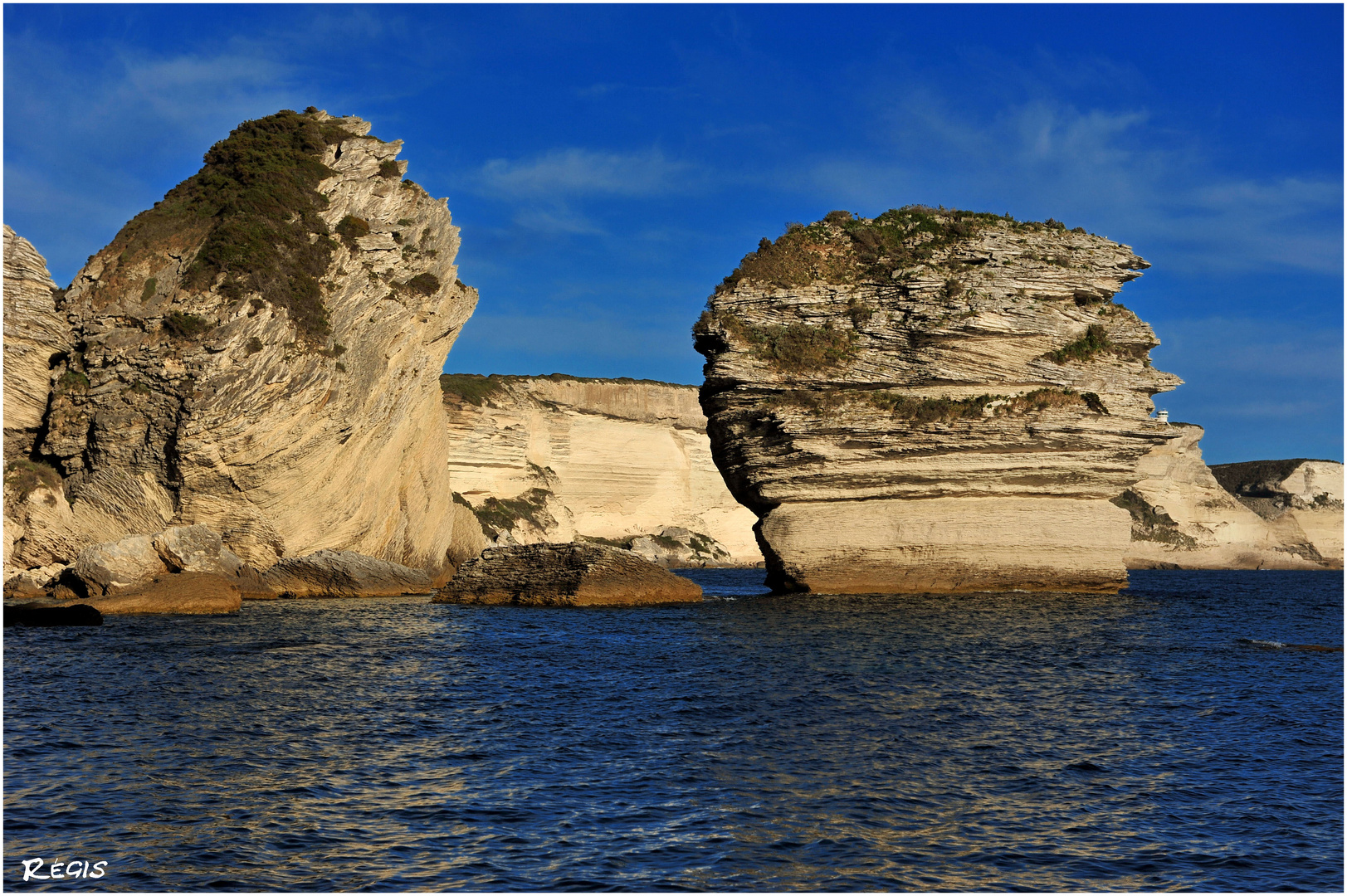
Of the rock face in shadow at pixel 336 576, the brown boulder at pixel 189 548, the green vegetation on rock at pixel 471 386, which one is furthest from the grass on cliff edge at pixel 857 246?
the green vegetation on rock at pixel 471 386

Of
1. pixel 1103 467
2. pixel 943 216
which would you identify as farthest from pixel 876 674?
pixel 943 216

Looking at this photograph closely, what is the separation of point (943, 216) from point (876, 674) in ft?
75.4

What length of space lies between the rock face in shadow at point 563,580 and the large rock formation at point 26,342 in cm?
1500

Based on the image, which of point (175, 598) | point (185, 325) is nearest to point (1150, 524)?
point (185, 325)

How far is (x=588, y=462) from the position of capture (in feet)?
283

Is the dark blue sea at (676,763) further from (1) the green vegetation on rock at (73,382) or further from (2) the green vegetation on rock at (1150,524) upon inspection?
(2) the green vegetation on rock at (1150,524)

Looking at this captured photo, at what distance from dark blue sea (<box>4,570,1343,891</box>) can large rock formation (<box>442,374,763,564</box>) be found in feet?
182

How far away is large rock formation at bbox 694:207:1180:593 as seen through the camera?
1265 inches

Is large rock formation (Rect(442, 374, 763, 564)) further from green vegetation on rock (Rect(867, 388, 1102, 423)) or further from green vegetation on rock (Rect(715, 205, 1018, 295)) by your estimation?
green vegetation on rock (Rect(867, 388, 1102, 423))

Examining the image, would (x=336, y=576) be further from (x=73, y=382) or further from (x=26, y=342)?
(x=26, y=342)

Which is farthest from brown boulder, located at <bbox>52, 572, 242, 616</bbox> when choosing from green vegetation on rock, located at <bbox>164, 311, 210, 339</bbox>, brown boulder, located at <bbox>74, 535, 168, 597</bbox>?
green vegetation on rock, located at <bbox>164, 311, 210, 339</bbox>

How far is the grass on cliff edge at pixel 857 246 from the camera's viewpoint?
35156 mm

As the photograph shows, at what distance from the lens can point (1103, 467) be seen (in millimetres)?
32406

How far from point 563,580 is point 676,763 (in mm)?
21143
